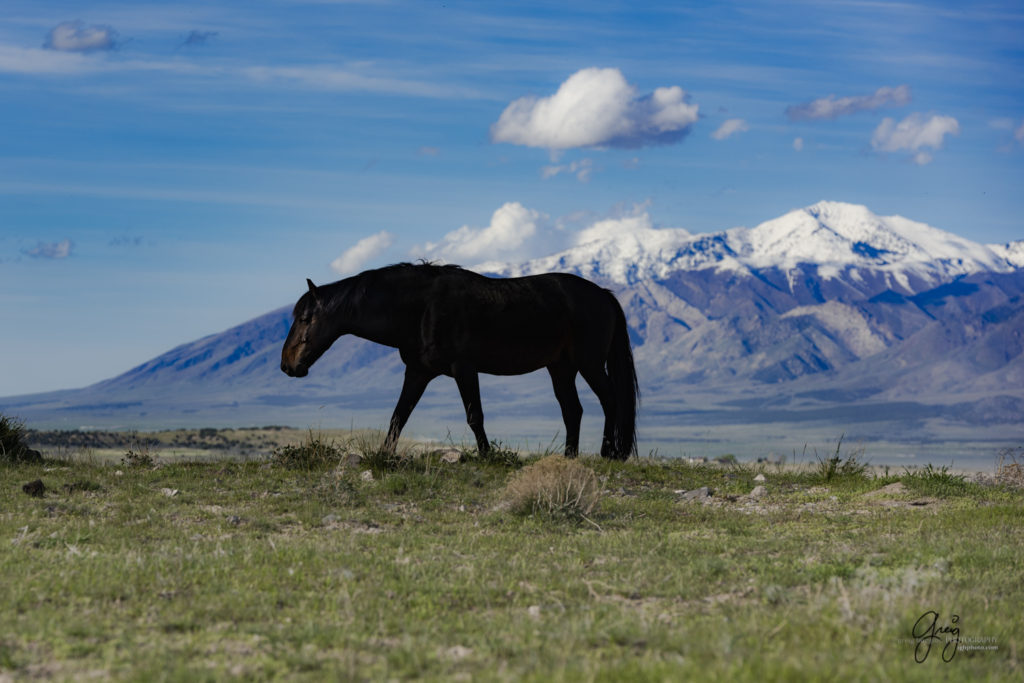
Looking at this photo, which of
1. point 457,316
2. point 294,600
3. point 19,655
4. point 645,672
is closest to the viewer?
point 645,672

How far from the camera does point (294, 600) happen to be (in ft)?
26.1

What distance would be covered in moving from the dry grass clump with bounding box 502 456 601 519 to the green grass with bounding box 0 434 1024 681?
0.62 feet

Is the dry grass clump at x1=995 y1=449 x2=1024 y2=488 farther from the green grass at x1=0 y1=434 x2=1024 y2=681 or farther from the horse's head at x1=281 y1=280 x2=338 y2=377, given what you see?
the horse's head at x1=281 y1=280 x2=338 y2=377

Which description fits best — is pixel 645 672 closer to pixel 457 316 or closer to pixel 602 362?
pixel 457 316

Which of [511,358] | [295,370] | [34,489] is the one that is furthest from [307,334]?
[34,489]

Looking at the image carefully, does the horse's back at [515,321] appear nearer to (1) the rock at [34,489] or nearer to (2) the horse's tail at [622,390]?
(2) the horse's tail at [622,390]

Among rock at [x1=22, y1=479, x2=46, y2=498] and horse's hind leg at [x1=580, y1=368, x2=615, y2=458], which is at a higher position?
horse's hind leg at [x1=580, y1=368, x2=615, y2=458]

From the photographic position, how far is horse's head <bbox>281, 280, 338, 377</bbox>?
52.9ft

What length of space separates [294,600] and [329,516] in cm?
373

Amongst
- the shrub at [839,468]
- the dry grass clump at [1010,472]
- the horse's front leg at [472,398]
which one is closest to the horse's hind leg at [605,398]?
the horse's front leg at [472,398]

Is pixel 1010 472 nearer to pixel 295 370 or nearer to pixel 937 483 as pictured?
pixel 937 483

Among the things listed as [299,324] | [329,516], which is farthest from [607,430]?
[329,516]

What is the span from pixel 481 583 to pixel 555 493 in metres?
3.43

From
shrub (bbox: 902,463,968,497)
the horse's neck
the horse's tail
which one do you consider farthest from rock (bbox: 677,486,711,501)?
the horse's neck
